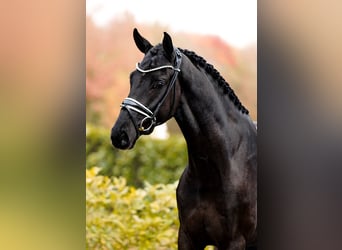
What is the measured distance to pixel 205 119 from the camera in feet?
8.95

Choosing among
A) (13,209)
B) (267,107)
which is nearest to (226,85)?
(267,107)

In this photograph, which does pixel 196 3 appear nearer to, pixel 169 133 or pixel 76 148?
pixel 169 133

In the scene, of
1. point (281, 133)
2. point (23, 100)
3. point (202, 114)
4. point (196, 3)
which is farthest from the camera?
point (196, 3)

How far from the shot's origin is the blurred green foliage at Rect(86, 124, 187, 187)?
293cm

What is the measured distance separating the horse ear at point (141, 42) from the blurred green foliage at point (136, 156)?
0.48 m

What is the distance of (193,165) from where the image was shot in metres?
2.81

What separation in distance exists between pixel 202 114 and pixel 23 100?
0.88 metres

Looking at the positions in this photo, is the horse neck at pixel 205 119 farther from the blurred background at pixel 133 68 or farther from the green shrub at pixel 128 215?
the green shrub at pixel 128 215

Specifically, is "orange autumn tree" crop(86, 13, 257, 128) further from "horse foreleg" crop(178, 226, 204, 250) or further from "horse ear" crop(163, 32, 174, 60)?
"horse foreleg" crop(178, 226, 204, 250)

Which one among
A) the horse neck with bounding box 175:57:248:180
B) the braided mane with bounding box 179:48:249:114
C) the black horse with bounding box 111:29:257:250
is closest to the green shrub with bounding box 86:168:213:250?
the black horse with bounding box 111:29:257:250

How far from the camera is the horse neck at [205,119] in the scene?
8.84ft

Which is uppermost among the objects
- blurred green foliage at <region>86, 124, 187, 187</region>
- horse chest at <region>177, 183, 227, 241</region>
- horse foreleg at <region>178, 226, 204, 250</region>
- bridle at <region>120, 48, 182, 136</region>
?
bridle at <region>120, 48, 182, 136</region>

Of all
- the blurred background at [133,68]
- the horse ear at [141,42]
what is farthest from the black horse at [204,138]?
the blurred background at [133,68]

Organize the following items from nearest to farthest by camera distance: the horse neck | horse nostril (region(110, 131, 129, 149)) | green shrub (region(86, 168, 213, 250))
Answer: horse nostril (region(110, 131, 129, 149)) < the horse neck < green shrub (region(86, 168, 213, 250))
